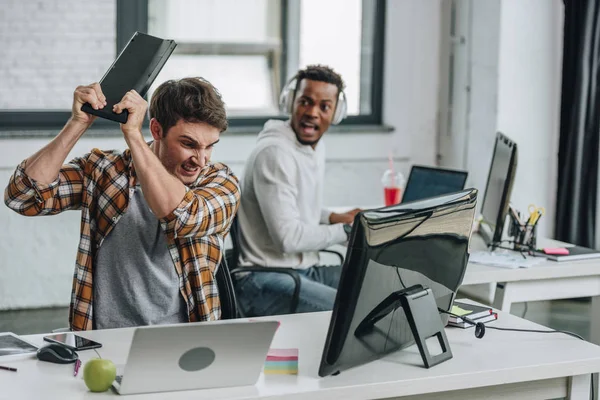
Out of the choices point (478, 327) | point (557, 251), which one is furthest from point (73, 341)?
point (557, 251)

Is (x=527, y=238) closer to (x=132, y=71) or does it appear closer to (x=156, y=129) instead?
(x=156, y=129)

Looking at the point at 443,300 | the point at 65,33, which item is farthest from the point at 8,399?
the point at 65,33

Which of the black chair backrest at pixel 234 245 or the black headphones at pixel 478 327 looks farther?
the black chair backrest at pixel 234 245

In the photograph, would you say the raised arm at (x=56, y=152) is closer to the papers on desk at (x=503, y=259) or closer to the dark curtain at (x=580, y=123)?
the papers on desk at (x=503, y=259)

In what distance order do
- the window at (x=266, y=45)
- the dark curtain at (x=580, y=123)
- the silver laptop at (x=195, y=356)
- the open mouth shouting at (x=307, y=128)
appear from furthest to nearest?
the window at (x=266, y=45), the dark curtain at (x=580, y=123), the open mouth shouting at (x=307, y=128), the silver laptop at (x=195, y=356)

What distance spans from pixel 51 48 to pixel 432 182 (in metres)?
2.34

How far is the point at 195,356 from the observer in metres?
1.53

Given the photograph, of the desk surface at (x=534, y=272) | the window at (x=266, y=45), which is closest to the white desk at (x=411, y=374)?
the desk surface at (x=534, y=272)

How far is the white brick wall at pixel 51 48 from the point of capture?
4652 mm

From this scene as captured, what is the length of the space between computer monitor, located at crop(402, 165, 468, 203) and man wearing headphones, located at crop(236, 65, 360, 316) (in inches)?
12.7

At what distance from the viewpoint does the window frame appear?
4.71 m

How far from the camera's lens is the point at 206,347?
152 centimetres

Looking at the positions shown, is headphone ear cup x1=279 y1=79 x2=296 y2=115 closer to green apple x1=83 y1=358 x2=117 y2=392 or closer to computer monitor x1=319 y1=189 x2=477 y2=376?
computer monitor x1=319 y1=189 x2=477 y2=376

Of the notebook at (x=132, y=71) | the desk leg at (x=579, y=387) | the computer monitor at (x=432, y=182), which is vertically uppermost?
the notebook at (x=132, y=71)
